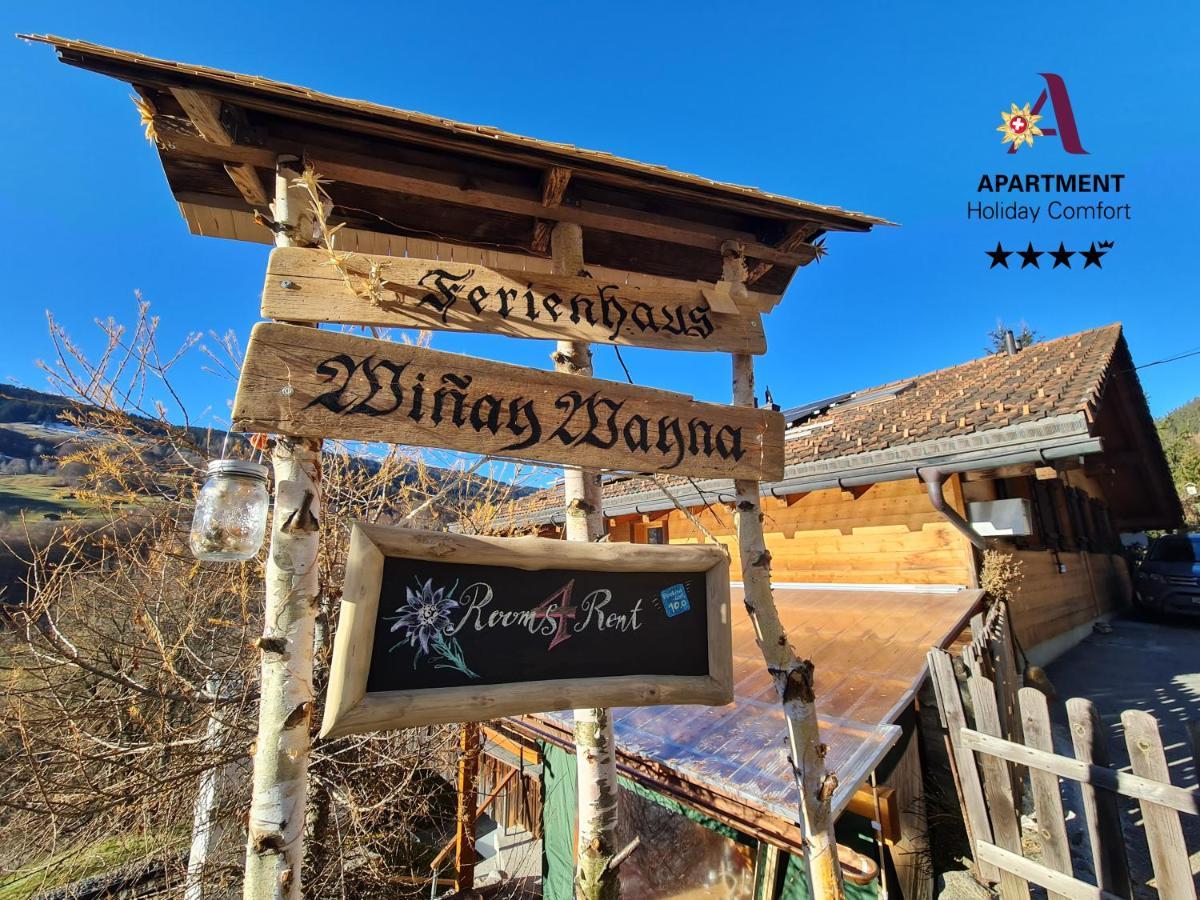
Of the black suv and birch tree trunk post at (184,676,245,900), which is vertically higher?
the black suv

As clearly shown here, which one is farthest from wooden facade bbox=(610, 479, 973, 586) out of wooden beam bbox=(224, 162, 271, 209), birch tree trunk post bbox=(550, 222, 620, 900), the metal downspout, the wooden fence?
wooden beam bbox=(224, 162, 271, 209)

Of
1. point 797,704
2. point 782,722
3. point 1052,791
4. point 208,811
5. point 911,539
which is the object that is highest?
point 911,539

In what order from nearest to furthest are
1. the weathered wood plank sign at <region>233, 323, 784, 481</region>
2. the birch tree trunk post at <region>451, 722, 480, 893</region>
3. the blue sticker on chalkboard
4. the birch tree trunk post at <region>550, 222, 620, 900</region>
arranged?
the weathered wood plank sign at <region>233, 323, 784, 481</region> → the blue sticker on chalkboard → the birch tree trunk post at <region>550, 222, 620, 900</region> → the birch tree trunk post at <region>451, 722, 480, 893</region>

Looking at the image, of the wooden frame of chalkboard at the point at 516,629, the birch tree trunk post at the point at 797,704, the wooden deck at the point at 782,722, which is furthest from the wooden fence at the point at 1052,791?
the wooden frame of chalkboard at the point at 516,629

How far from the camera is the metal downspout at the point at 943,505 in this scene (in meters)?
5.09

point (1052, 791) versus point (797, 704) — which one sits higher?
point (797, 704)

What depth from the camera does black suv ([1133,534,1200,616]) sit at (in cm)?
1094

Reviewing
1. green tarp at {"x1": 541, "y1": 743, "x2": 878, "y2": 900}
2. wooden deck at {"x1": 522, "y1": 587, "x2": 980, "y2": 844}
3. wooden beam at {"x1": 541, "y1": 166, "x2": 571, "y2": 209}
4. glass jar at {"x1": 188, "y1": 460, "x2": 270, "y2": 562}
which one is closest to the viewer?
glass jar at {"x1": 188, "y1": 460, "x2": 270, "y2": 562}

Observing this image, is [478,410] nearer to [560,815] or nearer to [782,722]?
[782,722]

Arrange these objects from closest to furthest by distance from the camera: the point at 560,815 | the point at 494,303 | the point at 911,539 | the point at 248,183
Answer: the point at 494,303 < the point at 248,183 < the point at 560,815 < the point at 911,539

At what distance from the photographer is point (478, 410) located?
68.5 inches

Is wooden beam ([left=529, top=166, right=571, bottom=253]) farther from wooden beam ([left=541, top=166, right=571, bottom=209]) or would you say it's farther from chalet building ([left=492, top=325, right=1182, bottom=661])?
chalet building ([left=492, top=325, right=1182, bottom=661])

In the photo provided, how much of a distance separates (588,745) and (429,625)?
4.14ft

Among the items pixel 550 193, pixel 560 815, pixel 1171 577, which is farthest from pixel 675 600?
pixel 1171 577
